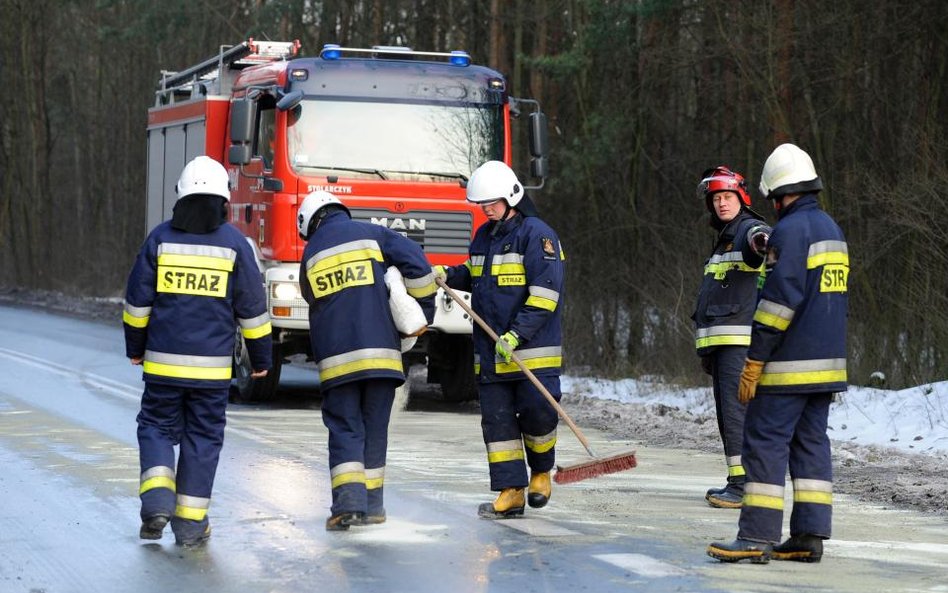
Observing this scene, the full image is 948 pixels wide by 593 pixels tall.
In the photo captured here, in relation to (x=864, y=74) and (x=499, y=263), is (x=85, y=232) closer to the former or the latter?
(x=864, y=74)

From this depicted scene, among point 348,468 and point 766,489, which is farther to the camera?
point 348,468

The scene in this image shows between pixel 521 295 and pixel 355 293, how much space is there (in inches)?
39.4

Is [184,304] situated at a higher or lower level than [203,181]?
lower

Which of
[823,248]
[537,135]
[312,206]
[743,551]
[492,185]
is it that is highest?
A: [537,135]

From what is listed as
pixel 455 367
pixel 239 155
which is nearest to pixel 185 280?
pixel 239 155

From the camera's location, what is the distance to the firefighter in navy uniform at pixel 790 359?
7.38 meters

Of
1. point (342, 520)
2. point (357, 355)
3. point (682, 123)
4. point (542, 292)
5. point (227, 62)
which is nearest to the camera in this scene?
point (342, 520)

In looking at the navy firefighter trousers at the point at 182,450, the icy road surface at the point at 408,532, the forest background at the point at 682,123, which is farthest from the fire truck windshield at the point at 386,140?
the navy firefighter trousers at the point at 182,450

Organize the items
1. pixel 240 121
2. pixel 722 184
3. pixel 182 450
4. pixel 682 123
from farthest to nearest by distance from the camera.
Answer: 1. pixel 682 123
2. pixel 240 121
3. pixel 722 184
4. pixel 182 450

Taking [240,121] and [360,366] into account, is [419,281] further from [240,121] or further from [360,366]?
[240,121]

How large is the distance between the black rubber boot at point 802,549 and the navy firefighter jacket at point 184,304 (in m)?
2.77

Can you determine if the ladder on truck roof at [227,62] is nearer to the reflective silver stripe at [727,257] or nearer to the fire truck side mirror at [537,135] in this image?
the fire truck side mirror at [537,135]

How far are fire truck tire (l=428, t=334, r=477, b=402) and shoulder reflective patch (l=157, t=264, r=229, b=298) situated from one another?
784 cm

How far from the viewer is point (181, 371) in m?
A: 7.70
